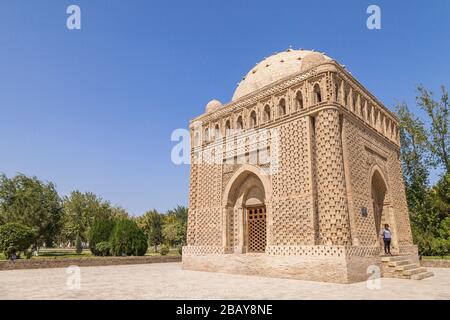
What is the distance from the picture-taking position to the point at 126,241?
2445 centimetres

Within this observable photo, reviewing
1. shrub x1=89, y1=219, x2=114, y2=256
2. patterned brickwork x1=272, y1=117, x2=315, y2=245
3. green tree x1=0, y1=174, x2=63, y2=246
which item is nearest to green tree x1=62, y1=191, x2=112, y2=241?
green tree x1=0, y1=174, x2=63, y2=246

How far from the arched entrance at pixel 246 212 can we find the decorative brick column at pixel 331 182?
285 cm

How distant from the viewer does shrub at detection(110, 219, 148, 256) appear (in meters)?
24.5

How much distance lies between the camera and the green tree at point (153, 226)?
4569cm

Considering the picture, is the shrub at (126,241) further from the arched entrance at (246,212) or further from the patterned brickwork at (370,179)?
the patterned brickwork at (370,179)

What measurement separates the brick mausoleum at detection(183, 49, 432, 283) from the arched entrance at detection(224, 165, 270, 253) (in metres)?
0.04

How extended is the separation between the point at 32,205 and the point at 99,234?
7292mm

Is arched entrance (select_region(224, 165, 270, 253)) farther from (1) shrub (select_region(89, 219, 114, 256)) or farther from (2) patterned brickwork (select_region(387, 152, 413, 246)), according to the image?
(1) shrub (select_region(89, 219, 114, 256))

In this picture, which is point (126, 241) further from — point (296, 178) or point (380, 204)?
point (380, 204)

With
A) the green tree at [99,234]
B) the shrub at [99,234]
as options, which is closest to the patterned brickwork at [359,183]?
the green tree at [99,234]

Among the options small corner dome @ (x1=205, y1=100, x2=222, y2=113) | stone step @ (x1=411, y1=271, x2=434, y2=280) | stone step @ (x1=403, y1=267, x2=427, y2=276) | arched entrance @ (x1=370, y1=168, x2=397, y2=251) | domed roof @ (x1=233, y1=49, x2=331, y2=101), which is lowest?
stone step @ (x1=411, y1=271, x2=434, y2=280)

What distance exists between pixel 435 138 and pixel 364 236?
54.0ft

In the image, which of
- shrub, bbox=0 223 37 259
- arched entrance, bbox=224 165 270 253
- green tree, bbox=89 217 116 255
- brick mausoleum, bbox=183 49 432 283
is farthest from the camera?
green tree, bbox=89 217 116 255
